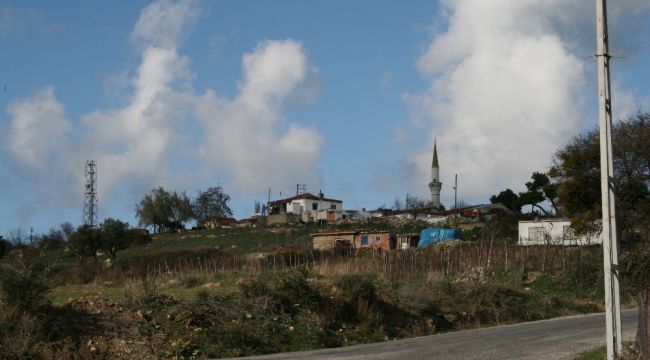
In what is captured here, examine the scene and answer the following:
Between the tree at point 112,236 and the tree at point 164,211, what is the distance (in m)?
53.5

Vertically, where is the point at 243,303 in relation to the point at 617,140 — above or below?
below

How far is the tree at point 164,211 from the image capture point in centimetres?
12544

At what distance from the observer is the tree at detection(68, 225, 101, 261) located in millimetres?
70250

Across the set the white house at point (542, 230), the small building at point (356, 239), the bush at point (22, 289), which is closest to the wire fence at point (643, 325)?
the bush at point (22, 289)

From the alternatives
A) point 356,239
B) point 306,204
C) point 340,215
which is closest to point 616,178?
point 356,239

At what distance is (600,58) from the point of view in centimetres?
1041

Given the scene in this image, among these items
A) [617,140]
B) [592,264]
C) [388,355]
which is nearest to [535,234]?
[617,140]

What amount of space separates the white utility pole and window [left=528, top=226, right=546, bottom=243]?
5804cm

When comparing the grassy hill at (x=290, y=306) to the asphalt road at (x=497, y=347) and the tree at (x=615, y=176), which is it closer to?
the asphalt road at (x=497, y=347)

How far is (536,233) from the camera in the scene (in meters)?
Answer: 68.2

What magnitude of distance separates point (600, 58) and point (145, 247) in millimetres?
79775

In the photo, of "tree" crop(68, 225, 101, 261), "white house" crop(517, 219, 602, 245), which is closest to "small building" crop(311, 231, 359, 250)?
"white house" crop(517, 219, 602, 245)

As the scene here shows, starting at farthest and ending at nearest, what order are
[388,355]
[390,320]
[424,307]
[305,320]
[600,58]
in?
1. [424,307]
2. [390,320]
3. [305,320]
4. [388,355]
5. [600,58]

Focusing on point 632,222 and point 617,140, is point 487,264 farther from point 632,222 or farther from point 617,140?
point 617,140
